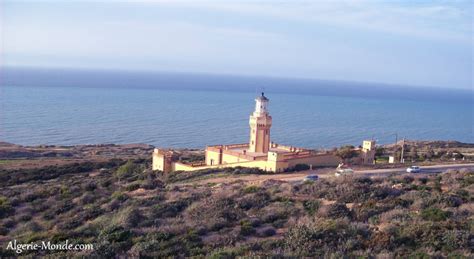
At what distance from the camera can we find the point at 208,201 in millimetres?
12453

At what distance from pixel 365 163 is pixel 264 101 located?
807 cm

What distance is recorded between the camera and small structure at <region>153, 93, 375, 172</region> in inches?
1067

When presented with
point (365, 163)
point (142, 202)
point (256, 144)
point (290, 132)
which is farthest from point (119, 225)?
point (290, 132)

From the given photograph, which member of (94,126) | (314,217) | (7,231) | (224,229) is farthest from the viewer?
(94,126)

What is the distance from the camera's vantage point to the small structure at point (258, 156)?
2711cm

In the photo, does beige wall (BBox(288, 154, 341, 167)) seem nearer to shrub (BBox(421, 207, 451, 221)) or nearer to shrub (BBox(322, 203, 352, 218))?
shrub (BBox(322, 203, 352, 218))

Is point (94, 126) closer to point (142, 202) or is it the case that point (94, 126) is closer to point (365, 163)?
point (365, 163)

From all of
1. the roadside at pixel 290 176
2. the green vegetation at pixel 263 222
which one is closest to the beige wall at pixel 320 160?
the roadside at pixel 290 176

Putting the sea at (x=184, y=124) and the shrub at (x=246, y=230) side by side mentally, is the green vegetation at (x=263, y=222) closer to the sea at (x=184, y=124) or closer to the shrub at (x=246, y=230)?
the shrub at (x=246, y=230)

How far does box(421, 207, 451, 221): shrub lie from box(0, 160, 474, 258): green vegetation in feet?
0.07

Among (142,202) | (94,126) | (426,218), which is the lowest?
(94,126)

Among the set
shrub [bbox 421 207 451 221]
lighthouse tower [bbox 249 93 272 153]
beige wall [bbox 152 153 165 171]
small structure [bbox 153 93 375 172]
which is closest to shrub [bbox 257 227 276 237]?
shrub [bbox 421 207 451 221]

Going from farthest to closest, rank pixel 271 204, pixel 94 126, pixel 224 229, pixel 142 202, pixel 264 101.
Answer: pixel 94 126 → pixel 264 101 → pixel 142 202 → pixel 271 204 → pixel 224 229

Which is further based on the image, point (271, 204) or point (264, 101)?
point (264, 101)
